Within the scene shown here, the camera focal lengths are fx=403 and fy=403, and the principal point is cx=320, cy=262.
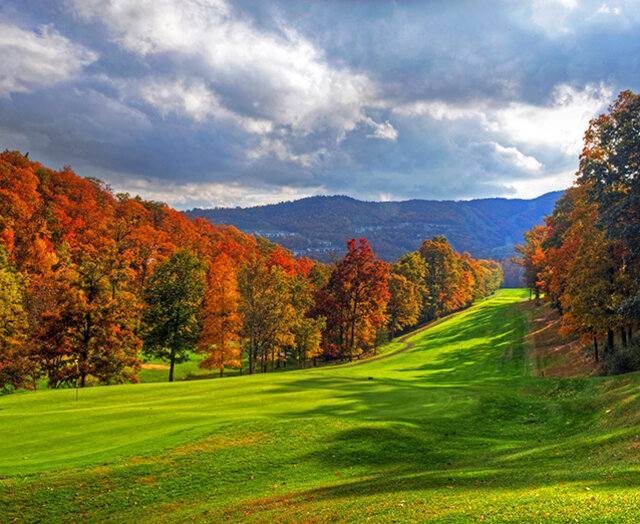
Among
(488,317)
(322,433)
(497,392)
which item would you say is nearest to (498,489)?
(322,433)

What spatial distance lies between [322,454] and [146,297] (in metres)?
38.9

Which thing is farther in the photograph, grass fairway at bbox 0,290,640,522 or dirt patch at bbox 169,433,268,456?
dirt patch at bbox 169,433,268,456

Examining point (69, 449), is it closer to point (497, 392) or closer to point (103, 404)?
point (103, 404)

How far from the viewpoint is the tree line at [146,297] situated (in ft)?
117

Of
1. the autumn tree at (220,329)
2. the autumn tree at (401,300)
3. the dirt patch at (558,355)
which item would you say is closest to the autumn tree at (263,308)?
the autumn tree at (220,329)

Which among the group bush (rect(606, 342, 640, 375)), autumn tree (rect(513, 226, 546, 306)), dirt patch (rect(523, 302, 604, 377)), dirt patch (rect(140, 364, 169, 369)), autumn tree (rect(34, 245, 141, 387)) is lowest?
dirt patch (rect(140, 364, 169, 369))

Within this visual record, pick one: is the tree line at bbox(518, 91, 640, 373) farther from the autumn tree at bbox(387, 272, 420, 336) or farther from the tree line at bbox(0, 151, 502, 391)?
the autumn tree at bbox(387, 272, 420, 336)

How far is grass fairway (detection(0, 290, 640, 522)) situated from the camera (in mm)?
9414

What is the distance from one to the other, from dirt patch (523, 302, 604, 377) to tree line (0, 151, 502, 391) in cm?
2309

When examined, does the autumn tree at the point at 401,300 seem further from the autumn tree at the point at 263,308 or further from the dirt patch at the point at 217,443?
the dirt patch at the point at 217,443

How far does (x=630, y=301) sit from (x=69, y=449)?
1349 inches

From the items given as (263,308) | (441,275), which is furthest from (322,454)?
(441,275)

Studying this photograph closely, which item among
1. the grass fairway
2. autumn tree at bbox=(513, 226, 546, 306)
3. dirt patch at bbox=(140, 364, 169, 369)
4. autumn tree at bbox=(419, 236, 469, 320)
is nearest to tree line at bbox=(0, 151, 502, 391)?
autumn tree at bbox=(419, 236, 469, 320)

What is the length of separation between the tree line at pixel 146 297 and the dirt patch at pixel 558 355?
75.8 ft
